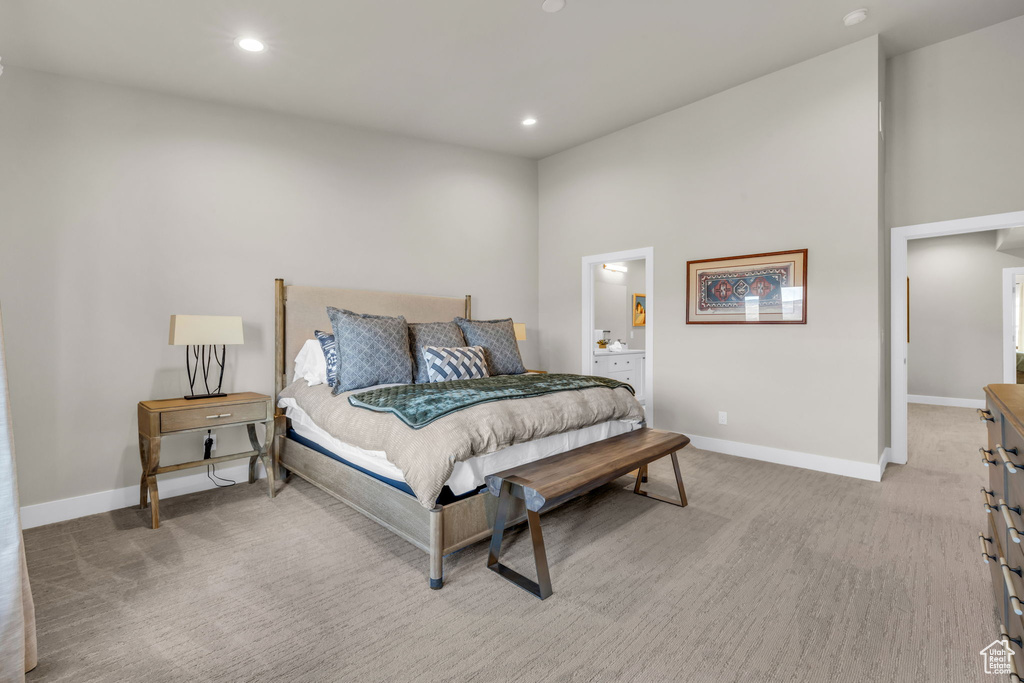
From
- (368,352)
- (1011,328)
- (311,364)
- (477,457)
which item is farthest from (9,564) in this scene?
(1011,328)

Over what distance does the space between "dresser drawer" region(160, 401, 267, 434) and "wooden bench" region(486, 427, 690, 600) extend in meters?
1.84

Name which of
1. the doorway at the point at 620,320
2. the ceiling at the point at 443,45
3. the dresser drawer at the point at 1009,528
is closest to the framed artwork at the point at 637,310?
the doorway at the point at 620,320

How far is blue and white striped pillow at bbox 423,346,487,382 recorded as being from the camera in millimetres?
3383

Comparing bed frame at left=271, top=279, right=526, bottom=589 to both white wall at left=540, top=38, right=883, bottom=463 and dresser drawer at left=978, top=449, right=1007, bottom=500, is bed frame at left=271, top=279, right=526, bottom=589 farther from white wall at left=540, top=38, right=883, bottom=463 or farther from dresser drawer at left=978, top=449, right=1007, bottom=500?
white wall at left=540, top=38, right=883, bottom=463

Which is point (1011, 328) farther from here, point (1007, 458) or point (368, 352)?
point (368, 352)

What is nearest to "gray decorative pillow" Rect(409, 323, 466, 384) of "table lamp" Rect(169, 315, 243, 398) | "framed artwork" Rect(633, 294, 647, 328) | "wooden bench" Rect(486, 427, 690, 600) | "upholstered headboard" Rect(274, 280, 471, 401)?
"upholstered headboard" Rect(274, 280, 471, 401)

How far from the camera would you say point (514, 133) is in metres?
4.60

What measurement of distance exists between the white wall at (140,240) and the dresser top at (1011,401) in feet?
13.1

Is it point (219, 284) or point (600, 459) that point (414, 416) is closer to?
point (600, 459)

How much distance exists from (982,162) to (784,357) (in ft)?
5.82

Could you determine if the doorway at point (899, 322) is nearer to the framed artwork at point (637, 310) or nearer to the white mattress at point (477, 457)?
the white mattress at point (477, 457)

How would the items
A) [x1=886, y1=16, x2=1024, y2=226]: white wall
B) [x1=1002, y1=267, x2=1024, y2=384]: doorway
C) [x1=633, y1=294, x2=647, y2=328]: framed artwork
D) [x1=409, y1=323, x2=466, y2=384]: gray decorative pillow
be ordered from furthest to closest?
[x1=633, y1=294, x2=647, y2=328]: framed artwork → [x1=1002, y1=267, x2=1024, y2=384]: doorway → [x1=409, y1=323, x2=466, y2=384]: gray decorative pillow → [x1=886, y1=16, x2=1024, y2=226]: white wall

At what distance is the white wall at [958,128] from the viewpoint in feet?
10.1

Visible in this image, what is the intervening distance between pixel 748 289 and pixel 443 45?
2.95 meters
